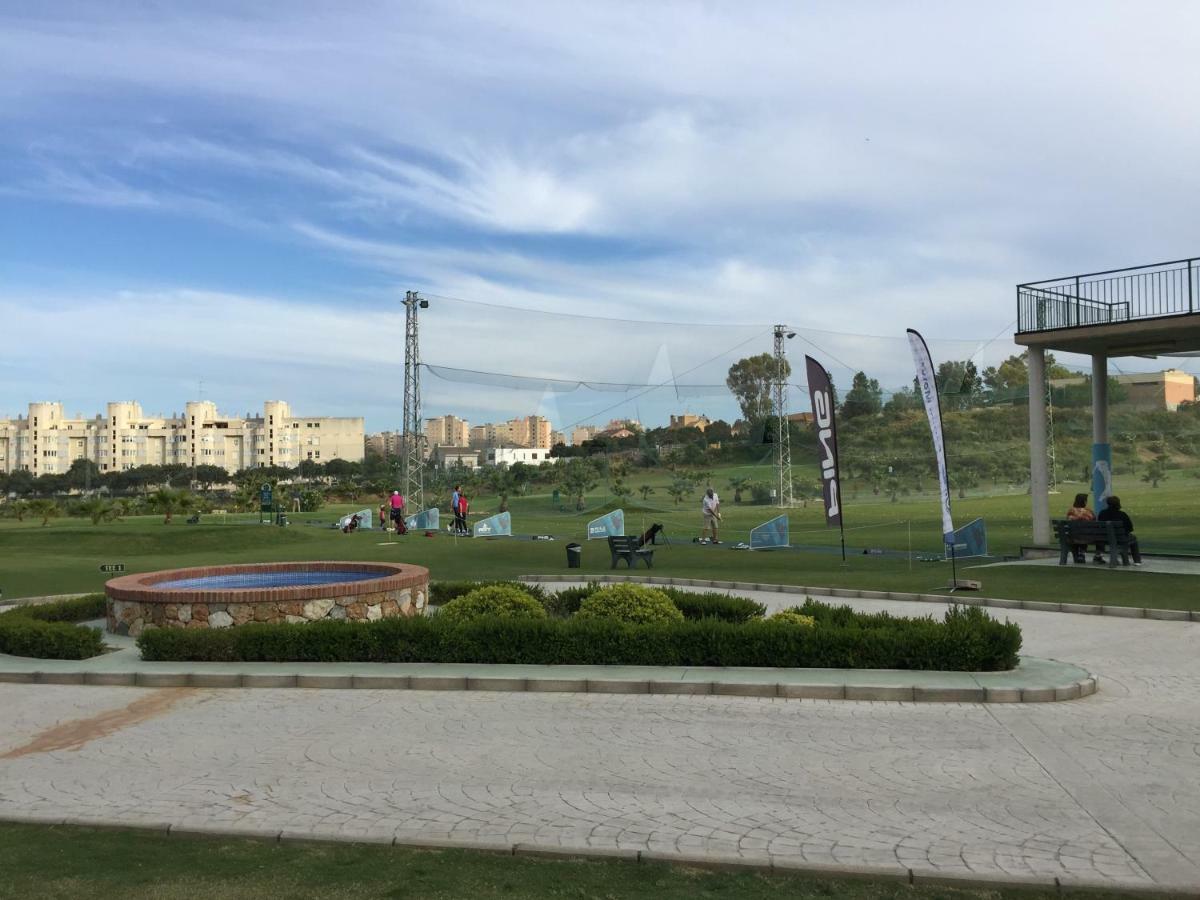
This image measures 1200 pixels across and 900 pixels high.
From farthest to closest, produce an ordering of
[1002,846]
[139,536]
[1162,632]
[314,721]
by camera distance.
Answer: [139,536]
[1162,632]
[314,721]
[1002,846]

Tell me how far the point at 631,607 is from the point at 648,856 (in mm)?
6627

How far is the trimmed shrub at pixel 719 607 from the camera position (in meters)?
12.3

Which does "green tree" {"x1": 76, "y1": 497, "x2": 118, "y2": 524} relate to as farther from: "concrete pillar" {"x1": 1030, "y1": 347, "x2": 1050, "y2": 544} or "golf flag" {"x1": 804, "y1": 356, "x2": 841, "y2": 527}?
"concrete pillar" {"x1": 1030, "y1": 347, "x2": 1050, "y2": 544}

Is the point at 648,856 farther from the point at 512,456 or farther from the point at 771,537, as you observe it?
the point at 512,456

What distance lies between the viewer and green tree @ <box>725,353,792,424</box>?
4424cm

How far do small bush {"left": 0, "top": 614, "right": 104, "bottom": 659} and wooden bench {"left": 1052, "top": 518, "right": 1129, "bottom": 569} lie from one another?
17.3 metres

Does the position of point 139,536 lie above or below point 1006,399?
below

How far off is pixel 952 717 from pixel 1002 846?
10.3 feet

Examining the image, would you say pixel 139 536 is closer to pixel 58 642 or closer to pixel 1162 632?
pixel 58 642

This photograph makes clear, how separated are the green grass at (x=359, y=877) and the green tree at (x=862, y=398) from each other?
43.8 metres

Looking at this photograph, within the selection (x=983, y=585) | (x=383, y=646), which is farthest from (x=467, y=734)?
(x=983, y=585)

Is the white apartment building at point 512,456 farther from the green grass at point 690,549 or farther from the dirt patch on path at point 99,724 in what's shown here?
the dirt patch on path at point 99,724

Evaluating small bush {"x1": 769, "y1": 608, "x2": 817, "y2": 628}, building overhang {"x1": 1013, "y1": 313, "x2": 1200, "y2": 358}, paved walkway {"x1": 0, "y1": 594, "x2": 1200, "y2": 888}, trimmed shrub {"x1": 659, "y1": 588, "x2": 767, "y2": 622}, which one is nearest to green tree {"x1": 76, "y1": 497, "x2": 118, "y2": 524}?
trimmed shrub {"x1": 659, "y1": 588, "x2": 767, "y2": 622}

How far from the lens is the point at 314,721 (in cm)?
855
